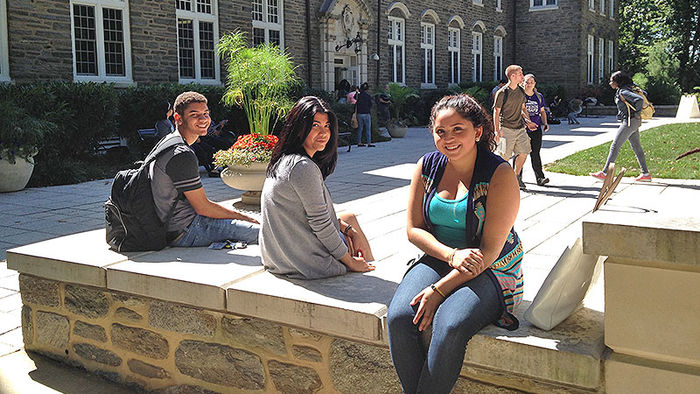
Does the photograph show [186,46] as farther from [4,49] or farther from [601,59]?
[601,59]

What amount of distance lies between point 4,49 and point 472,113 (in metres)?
12.2

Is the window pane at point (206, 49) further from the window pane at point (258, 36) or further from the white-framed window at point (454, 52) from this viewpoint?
the white-framed window at point (454, 52)

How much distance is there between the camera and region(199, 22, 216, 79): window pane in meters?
17.8

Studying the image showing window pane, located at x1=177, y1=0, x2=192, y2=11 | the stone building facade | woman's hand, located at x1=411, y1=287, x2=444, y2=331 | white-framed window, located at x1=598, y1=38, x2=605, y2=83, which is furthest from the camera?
white-framed window, located at x1=598, y1=38, x2=605, y2=83

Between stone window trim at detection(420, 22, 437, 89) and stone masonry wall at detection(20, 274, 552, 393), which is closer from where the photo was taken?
stone masonry wall at detection(20, 274, 552, 393)

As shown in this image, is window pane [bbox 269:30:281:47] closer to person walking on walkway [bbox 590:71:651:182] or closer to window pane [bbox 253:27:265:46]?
window pane [bbox 253:27:265:46]

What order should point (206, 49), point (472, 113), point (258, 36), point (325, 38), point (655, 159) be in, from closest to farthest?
point (472, 113)
point (655, 159)
point (206, 49)
point (258, 36)
point (325, 38)

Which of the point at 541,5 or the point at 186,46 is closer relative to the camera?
the point at 186,46

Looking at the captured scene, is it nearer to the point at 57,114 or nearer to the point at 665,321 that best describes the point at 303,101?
the point at 665,321

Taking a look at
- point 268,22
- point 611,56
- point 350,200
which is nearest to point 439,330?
point 350,200

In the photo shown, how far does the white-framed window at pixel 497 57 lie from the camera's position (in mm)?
35188

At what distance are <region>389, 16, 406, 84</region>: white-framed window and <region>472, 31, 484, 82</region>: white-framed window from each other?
7.20 meters

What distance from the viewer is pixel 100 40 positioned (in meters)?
15.1

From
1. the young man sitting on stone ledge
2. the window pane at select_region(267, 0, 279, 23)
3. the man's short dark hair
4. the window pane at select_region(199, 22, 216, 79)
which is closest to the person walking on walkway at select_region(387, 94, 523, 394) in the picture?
the young man sitting on stone ledge
